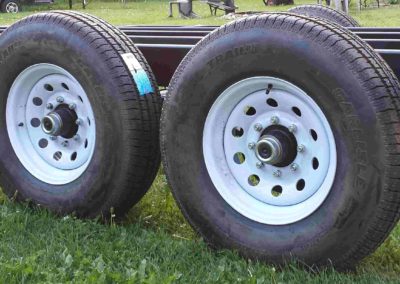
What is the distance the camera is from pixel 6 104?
3408 millimetres

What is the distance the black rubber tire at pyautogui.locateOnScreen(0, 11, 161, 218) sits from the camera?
116 inches

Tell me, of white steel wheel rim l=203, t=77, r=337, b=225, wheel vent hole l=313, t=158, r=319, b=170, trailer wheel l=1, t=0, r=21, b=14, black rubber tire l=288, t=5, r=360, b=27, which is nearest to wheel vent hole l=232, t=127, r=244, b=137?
white steel wheel rim l=203, t=77, r=337, b=225

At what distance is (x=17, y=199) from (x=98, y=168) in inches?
24.5

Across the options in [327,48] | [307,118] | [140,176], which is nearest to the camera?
[327,48]

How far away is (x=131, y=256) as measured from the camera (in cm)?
281

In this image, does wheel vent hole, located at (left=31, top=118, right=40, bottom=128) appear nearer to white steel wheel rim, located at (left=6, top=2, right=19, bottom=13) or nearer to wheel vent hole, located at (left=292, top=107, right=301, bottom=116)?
wheel vent hole, located at (left=292, top=107, right=301, bottom=116)

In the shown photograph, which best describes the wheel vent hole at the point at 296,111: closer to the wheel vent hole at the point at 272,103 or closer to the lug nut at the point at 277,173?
the wheel vent hole at the point at 272,103

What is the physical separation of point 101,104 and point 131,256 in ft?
2.27

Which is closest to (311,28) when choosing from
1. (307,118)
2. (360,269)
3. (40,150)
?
(307,118)

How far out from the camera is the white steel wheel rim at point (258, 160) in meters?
2.55

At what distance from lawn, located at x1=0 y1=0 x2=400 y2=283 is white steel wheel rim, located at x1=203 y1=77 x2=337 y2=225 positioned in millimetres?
235

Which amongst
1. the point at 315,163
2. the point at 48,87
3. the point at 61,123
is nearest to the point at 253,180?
the point at 315,163

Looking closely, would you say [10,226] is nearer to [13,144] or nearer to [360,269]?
[13,144]

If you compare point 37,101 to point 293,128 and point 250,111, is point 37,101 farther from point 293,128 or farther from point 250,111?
point 293,128
